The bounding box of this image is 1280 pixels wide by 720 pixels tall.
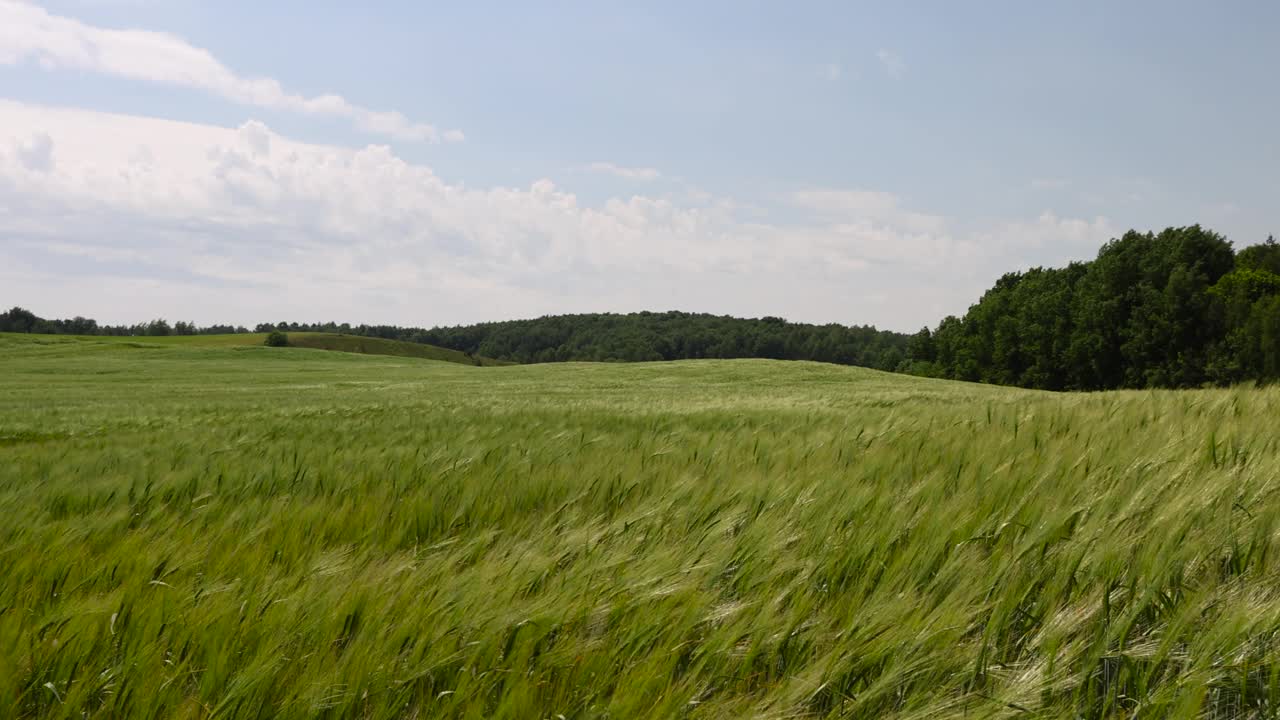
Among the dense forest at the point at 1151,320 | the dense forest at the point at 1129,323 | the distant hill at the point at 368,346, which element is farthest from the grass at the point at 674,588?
the distant hill at the point at 368,346

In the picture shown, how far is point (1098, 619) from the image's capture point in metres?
1.68

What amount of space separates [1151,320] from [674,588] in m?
50.5

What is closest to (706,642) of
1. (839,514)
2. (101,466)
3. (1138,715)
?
(1138,715)

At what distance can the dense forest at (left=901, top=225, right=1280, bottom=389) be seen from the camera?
39.2 meters

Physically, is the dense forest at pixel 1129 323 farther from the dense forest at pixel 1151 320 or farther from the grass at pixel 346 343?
the grass at pixel 346 343

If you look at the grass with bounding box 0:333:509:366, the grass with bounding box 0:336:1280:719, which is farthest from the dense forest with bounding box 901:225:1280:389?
the grass with bounding box 0:333:509:366

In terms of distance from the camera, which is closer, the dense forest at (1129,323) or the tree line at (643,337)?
the dense forest at (1129,323)

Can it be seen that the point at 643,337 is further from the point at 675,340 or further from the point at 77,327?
the point at 77,327

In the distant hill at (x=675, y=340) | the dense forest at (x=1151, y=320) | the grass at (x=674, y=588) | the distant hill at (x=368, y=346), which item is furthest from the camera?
the distant hill at (x=675, y=340)

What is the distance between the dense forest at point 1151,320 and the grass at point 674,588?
42.2m

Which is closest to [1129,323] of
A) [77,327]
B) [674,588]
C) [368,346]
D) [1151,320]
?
[1151,320]

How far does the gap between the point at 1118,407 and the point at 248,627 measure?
5306mm

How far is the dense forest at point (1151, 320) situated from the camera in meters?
39.2

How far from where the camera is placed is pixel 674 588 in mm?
1841
